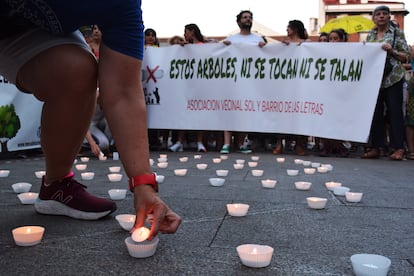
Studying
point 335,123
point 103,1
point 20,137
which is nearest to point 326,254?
point 103,1

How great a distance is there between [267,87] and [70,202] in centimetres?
482

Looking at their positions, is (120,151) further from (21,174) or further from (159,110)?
(159,110)

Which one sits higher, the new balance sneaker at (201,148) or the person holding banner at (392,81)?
the person holding banner at (392,81)

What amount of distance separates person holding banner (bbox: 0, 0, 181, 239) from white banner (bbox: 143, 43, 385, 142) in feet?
15.3

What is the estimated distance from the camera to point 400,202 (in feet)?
9.42

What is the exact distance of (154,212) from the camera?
160 cm

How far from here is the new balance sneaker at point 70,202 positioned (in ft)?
7.23

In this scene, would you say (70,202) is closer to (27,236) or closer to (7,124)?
(27,236)

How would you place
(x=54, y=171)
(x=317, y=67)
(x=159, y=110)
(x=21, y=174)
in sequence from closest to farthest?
(x=54, y=171)
(x=21, y=174)
(x=317, y=67)
(x=159, y=110)

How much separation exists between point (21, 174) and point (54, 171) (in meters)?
2.18

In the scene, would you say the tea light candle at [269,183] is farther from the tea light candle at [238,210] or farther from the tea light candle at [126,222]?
the tea light candle at [126,222]

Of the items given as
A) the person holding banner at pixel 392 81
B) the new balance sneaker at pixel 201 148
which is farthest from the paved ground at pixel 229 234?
the new balance sneaker at pixel 201 148

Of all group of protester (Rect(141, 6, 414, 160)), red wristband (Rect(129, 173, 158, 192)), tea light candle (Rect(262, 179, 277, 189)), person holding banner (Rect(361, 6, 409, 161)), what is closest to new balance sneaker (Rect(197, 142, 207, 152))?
group of protester (Rect(141, 6, 414, 160))

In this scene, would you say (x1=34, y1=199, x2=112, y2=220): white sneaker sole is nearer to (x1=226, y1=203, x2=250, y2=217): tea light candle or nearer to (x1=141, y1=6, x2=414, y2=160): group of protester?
(x1=226, y1=203, x2=250, y2=217): tea light candle
